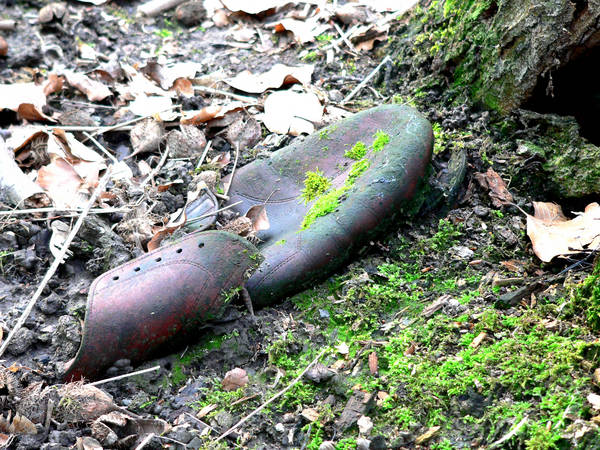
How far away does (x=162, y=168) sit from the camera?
308 cm

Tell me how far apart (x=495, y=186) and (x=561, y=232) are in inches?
16.5

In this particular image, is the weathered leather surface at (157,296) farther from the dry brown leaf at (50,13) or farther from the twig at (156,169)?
the dry brown leaf at (50,13)

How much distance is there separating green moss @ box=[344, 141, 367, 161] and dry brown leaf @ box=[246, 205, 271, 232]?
0.48 m

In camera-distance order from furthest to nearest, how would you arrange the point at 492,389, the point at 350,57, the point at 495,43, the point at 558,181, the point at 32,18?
1. the point at 32,18
2. the point at 350,57
3. the point at 495,43
4. the point at 558,181
5. the point at 492,389

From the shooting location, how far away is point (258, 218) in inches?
104

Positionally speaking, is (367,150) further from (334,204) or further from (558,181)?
(558,181)

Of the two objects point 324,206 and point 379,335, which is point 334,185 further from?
point 379,335

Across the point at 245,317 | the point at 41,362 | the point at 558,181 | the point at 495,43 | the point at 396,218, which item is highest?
the point at 495,43

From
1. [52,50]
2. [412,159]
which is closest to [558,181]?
[412,159]

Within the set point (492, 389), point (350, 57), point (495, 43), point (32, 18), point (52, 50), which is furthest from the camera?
point (32, 18)

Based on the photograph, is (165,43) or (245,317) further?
(165,43)

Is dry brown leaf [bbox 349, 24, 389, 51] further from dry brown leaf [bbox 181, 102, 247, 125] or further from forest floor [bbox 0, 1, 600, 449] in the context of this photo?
dry brown leaf [bbox 181, 102, 247, 125]

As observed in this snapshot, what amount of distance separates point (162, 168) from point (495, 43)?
5.60 ft

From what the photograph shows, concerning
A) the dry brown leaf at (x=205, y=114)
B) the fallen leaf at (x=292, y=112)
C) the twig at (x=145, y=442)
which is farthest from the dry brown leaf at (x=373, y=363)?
the dry brown leaf at (x=205, y=114)
